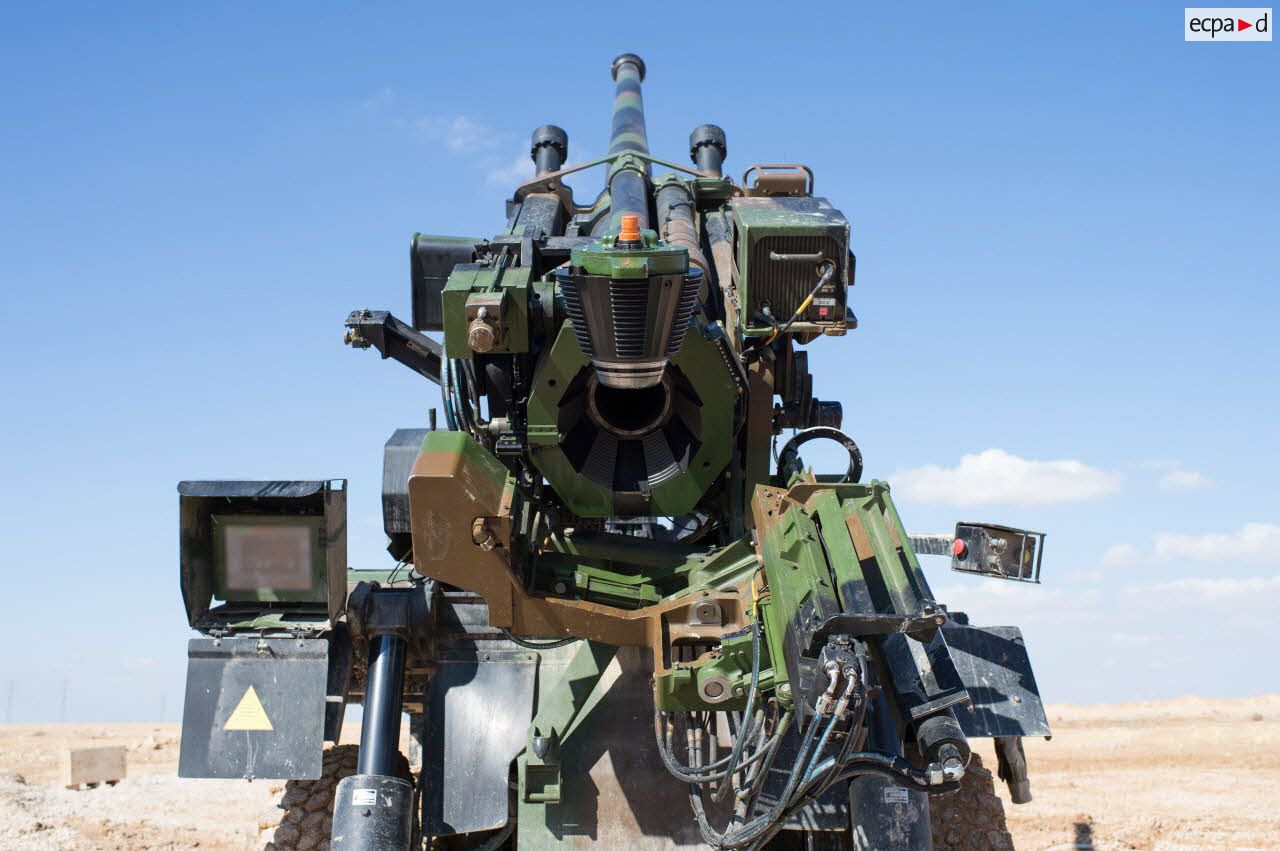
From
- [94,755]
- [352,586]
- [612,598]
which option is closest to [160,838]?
[94,755]

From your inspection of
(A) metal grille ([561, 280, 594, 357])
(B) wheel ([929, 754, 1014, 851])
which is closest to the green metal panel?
(A) metal grille ([561, 280, 594, 357])

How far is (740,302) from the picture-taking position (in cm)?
717

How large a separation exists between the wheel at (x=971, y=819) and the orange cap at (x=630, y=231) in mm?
3672

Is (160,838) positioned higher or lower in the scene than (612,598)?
lower

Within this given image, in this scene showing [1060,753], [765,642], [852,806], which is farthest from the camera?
[1060,753]

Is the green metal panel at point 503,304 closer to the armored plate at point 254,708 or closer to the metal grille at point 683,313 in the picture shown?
the metal grille at point 683,313

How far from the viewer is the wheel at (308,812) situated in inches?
291

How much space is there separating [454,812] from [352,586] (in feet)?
4.54

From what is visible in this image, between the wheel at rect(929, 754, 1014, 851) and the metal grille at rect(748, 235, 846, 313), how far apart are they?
9.25ft

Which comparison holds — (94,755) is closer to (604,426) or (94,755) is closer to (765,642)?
(604,426)

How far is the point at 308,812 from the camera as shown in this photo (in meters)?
7.52

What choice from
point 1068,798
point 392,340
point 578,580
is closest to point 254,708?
point 578,580

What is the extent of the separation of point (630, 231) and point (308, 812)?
395 cm

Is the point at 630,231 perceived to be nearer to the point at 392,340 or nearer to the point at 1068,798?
the point at 392,340
